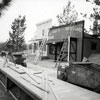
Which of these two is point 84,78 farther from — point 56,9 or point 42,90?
point 56,9

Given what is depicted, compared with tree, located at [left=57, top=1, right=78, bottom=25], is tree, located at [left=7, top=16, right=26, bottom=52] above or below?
below

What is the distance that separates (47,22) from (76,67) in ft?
51.6

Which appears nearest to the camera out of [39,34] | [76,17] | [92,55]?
[92,55]

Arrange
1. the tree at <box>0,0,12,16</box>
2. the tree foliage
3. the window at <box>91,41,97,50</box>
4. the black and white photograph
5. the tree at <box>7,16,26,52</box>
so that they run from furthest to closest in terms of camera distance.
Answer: the tree at <box>7,16,26,52</box> < the tree foliage < the window at <box>91,41,97,50</box> < the tree at <box>0,0,12,16</box> < the black and white photograph

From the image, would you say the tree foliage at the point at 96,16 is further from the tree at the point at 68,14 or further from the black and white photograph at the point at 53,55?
the tree at the point at 68,14

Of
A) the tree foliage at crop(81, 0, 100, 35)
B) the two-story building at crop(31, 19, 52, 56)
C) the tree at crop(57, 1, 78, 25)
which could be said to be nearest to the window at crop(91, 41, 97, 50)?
the tree foliage at crop(81, 0, 100, 35)

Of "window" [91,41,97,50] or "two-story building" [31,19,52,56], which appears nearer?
"window" [91,41,97,50]

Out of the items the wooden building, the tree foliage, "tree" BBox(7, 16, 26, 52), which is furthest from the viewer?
"tree" BBox(7, 16, 26, 52)

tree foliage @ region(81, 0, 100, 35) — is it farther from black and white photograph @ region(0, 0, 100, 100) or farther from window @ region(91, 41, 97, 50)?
window @ region(91, 41, 97, 50)

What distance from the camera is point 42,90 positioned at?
91.2 inches

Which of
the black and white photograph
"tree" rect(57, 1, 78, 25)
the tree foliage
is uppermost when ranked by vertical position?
"tree" rect(57, 1, 78, 25)

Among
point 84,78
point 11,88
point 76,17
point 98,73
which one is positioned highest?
point 76,17

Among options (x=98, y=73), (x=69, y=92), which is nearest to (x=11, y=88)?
(x=69, y=92)

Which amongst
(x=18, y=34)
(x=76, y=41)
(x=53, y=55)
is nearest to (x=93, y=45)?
(x=76, y=41)
